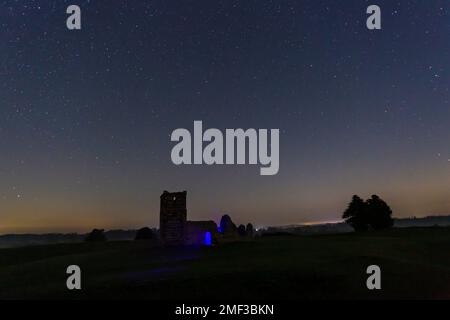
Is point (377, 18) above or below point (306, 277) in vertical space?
above

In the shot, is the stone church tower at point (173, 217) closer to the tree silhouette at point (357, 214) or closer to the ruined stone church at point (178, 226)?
the ruined stone church at point (178, 226)

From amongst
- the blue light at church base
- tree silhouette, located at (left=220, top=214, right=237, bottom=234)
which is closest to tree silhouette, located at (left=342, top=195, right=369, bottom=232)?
tree silhouette, located at (left=220, top=214, right=237, bottom=234)

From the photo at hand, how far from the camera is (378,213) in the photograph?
242ft

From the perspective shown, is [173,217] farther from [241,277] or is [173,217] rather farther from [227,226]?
[241,277]

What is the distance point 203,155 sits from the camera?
2442cm

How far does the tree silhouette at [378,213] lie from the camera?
7294 centimetres

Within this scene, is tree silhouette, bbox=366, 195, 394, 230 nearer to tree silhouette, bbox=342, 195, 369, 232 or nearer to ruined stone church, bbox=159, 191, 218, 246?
tree silhouette, bbox=342, 195, 369, 232

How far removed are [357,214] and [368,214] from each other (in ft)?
6.84

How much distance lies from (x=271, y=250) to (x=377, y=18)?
19826 mm

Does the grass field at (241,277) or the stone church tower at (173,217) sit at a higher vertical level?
the stone church tower at (173,217)

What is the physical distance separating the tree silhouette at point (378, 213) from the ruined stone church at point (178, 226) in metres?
37.8

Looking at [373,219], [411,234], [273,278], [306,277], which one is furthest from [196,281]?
[373,219]

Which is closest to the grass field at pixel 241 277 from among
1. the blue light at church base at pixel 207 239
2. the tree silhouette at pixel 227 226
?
the blue light at church base at pixel 207 239
